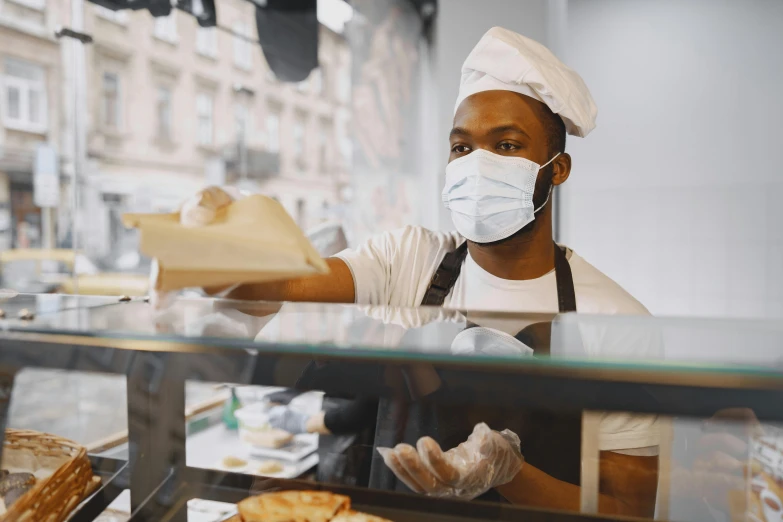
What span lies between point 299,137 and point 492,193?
6.76 m

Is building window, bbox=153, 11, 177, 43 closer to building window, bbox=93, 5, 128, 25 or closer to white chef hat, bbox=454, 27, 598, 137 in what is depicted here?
building window, bbox=93, 5, 128, 25

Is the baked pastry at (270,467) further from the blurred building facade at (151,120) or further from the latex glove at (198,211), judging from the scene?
the blurred building facade at (151,120)

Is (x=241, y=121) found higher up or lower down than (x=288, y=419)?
higher up

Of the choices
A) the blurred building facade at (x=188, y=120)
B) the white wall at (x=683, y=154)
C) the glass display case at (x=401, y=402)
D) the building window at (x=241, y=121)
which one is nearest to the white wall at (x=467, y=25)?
the white wall at (x=683, y=154)

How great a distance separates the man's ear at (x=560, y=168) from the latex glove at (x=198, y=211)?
0.83 m

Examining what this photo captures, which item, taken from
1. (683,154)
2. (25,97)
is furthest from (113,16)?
(683,154)

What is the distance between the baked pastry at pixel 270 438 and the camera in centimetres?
101

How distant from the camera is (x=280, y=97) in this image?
717 cm

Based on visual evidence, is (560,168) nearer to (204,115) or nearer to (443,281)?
(443,281)

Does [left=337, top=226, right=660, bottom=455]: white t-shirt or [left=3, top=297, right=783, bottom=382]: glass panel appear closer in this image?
[left=3, top=297, right=783, bottom=382]: glass panel

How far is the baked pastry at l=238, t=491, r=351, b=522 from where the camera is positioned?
72cm

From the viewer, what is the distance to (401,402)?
1.89 feet

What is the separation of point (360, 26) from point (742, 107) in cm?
261

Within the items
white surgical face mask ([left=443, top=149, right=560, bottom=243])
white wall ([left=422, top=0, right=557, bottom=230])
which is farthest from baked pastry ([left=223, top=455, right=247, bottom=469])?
white wall ([left=422, top=0, right=557, bottom=230])
